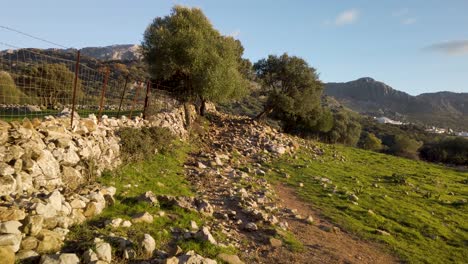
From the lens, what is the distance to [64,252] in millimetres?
6660

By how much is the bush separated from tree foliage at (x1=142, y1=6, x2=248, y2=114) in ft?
23.3

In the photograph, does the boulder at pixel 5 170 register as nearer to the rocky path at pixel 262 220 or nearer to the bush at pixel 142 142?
the rocky path at pixel 262 220

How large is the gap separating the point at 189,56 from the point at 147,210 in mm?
15516

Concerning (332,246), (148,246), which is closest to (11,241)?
(148,246)

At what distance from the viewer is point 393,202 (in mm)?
16922

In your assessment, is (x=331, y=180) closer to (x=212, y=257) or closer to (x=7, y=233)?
(x=212, y=257)

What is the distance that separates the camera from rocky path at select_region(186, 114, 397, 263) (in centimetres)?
949

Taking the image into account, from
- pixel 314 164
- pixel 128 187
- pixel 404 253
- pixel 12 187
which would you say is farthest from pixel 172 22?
pixel 404 253

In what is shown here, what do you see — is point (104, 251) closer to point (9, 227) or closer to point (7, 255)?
point (7, 255)

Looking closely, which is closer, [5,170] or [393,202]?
[5,170]

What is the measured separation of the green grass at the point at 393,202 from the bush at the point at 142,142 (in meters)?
6.51

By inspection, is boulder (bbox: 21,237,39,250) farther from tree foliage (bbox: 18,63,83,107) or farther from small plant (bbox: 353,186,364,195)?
tree foliage (bbox: 18,63,83,107)

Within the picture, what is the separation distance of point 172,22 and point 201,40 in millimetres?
3530

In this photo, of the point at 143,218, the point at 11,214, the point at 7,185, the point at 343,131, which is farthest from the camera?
the point at 343,131
